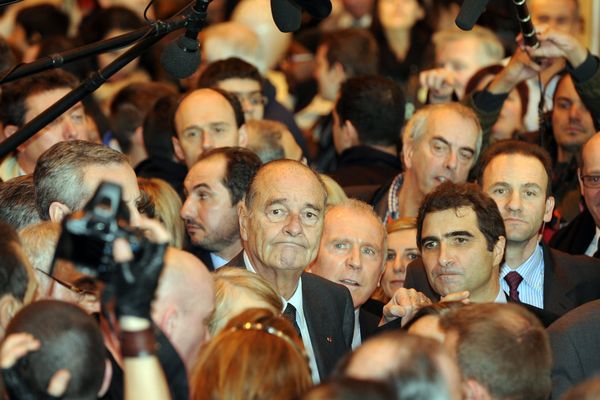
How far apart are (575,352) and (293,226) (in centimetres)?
135

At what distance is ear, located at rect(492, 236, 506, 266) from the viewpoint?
18.7 ft

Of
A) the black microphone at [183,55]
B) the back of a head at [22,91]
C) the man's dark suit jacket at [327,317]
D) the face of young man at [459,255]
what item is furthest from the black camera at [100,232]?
the back of a head at [22,91]

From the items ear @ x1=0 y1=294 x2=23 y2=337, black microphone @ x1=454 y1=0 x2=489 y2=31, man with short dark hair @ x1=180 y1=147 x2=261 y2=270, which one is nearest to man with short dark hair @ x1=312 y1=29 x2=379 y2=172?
man with short dark hair @ x1=180 y1=147 x2=261 y2=270

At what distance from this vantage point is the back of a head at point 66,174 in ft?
16.9

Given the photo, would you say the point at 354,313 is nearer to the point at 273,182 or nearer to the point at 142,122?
the point at 273,182

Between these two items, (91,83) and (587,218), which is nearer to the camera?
(91,83)

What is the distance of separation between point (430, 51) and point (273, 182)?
450cm

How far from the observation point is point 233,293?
15.0 feet

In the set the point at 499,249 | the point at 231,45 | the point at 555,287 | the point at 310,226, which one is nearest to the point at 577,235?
the point at 555,287

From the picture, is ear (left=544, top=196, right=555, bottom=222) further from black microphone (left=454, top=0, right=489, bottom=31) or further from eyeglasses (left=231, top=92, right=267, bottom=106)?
eyeglasses (left=231, top=92, right=267, bottom=106)

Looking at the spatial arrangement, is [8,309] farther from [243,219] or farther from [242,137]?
[242,137]

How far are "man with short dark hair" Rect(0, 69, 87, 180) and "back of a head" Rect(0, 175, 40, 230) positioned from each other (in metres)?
1.16

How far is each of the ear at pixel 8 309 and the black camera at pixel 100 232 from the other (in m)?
0.43

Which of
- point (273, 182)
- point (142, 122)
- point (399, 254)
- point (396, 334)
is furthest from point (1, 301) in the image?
point (142, 122)
